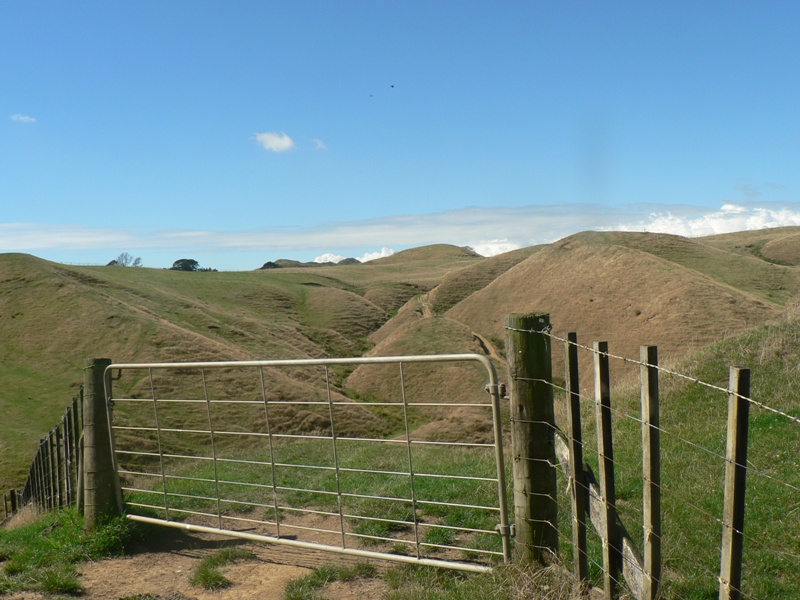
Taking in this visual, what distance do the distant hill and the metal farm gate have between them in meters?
1.98

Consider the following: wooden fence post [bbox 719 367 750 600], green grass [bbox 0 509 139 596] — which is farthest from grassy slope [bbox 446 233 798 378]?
wooden fence post [bbox 719 367 750 600]

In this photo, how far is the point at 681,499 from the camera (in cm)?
505

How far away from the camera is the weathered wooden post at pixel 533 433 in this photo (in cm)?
436

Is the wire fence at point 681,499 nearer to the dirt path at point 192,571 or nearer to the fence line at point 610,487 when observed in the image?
the fence line at point 610,487

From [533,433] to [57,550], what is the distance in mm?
4496

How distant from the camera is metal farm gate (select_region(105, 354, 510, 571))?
5.34 meters

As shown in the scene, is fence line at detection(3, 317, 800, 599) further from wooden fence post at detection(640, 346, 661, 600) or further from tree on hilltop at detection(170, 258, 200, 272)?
tree on hilltop at detection(170, 258, 200, 272)

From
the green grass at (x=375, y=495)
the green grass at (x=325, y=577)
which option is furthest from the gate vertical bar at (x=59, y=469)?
the green grass at (x=325, y=577)

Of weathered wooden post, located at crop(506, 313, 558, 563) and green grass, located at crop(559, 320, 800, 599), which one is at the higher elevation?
weathered wooden post, located at crop(506, 313, 558, 563)

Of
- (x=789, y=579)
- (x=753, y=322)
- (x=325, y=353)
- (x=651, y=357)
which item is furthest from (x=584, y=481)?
(x=325, y=353)

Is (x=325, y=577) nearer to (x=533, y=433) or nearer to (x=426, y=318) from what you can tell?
(x=533, y=433)

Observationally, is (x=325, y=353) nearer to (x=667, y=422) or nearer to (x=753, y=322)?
(x=753, y=322)

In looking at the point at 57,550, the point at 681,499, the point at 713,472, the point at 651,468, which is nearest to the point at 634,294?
the point at 713,472

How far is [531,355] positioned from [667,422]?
580 cm
